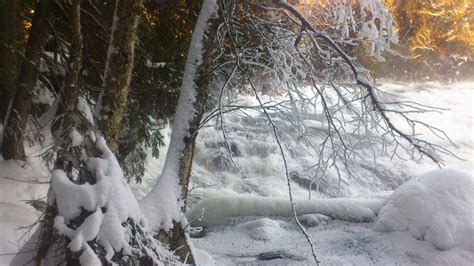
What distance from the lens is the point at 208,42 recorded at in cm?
387

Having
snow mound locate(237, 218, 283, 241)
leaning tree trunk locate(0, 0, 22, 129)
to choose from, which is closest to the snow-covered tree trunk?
snow mound locate(237, 218, 283, 241)

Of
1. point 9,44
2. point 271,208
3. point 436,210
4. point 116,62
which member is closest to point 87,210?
point 116,62

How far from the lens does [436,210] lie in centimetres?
555

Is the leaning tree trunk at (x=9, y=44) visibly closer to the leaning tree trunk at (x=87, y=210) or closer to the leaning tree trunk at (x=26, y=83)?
the leaning tree trunk at (x=26, y=83)

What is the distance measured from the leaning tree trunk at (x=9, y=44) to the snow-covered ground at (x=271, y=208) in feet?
4.19

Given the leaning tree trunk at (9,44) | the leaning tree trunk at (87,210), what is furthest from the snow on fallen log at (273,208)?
the leaning tree trunk at (87,210)

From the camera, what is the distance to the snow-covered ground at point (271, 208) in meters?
5.20

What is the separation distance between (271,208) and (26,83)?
4336 mm

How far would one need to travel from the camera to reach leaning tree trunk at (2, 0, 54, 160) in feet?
18.4

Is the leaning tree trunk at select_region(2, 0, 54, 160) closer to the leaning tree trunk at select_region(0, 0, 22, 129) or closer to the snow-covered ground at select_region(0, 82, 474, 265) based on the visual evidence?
the leaning tree trunk at select_region(0, 0, 22, 129)

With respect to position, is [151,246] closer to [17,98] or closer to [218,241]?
[218,241]

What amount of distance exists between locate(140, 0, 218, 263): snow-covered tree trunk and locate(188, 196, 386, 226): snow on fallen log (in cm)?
320

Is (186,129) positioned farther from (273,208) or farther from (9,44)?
(273,208)

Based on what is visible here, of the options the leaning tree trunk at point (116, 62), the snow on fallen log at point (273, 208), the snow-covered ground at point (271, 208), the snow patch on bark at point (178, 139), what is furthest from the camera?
the snow on fallen log at point (273, 208)
